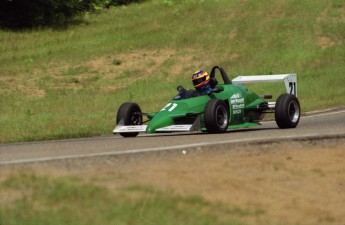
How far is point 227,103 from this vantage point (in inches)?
743

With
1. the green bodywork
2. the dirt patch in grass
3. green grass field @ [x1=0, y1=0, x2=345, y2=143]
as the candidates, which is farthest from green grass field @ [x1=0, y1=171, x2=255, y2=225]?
green grass field @ [x1=0, y1=0, x2=345, y2=143]

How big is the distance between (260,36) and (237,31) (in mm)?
1409

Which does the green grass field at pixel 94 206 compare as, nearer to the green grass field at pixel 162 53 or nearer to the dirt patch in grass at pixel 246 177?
the dirt patch in grass at pixel 246 177

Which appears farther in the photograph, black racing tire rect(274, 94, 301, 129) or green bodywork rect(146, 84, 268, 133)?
black racing tire rect(274, 94, 301, 129)

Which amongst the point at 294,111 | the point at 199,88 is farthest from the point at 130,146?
the point at 294,111

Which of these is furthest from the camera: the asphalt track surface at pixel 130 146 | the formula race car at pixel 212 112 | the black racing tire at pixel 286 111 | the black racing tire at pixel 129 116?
the black racing tire at pixel 286 111

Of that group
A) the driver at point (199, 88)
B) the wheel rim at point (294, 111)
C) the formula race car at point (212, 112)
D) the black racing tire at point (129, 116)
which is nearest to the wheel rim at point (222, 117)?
the formula race car at point (212, 112)

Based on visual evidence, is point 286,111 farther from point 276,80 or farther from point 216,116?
point 216,116

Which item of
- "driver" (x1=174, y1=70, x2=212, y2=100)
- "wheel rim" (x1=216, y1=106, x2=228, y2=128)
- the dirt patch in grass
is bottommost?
the dirt patch in grass

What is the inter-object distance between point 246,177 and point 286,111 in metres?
6.67

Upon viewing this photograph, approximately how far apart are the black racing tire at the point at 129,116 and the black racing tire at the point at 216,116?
1922mm

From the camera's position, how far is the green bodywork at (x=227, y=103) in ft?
59.5

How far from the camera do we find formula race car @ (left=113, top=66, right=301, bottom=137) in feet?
58.7

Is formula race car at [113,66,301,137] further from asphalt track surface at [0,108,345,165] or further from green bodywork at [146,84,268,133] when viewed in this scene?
asphalt track surface at [0,108,345,165]
